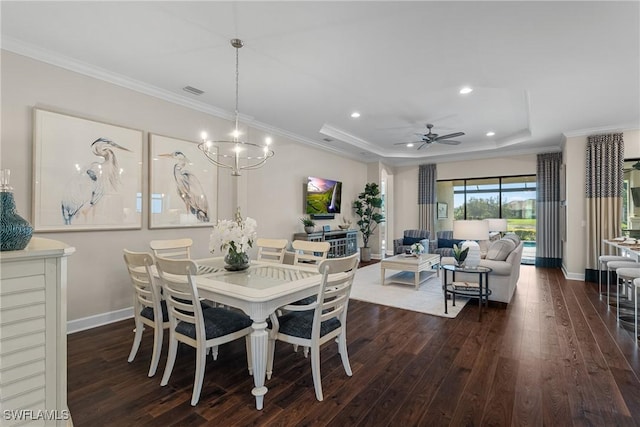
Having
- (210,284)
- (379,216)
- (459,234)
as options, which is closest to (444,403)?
(210,284)

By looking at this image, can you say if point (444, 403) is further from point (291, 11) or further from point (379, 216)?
point (379, 216)

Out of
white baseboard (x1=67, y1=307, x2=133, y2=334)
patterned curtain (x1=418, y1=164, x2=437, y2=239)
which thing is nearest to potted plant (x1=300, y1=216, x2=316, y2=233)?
white baseboard (x1=67, y1=307, x2=133, y2=334)

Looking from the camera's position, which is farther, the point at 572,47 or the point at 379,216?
the point at 379,216

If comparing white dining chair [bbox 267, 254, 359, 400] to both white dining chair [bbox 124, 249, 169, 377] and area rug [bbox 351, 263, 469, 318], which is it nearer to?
white dining chair [bbox 124, 249, 169, 377]

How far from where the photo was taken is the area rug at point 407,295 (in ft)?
13.8

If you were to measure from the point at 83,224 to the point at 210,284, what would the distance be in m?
2.15

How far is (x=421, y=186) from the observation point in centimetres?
916

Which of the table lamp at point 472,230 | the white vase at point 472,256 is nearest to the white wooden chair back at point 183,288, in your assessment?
the table lamp at point 472,230

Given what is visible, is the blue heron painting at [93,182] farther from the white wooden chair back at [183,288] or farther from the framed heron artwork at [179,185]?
the white wooden chair back at [183,288]

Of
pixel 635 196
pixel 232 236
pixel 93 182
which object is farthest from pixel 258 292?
pixel 635 196

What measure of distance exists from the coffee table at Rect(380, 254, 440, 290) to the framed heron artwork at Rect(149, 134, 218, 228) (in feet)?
9.97

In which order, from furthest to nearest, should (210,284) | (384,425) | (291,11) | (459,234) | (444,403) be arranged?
(459,234), (291,11), (210,284), (444,403), (384,425)

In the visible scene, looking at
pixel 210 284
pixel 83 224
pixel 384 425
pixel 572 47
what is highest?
pixel 572 47

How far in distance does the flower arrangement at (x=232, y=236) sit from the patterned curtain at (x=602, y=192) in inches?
262
